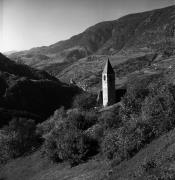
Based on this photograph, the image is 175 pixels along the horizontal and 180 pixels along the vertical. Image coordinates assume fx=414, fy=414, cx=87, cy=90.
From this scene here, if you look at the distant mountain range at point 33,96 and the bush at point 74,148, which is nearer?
the bush at point 74,148

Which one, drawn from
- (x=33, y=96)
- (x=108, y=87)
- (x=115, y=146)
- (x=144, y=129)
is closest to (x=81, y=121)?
(x=115, y=146)

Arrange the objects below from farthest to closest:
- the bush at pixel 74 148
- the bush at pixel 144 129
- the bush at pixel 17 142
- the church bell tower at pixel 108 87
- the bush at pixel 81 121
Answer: the church bell tower at pixel 108 87, the bush at pixel 17 142, the bush at pixel 81 121, the bush at pixel 74 148, the bush at pixel 144 129

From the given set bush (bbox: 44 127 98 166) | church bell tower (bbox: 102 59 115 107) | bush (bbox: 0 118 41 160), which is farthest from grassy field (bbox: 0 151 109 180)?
church bell tower (bbox: 102 59 115 107)

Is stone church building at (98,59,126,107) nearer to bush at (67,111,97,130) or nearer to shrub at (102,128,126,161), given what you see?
bush at (67,111,97,130)

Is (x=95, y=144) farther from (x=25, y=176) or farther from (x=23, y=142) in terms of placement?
(x=23, y=142)

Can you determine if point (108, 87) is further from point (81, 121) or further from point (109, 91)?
point (81, 121)

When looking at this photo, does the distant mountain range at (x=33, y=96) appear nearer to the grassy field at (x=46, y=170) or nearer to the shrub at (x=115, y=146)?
the grassy field at (x=46, y=170)

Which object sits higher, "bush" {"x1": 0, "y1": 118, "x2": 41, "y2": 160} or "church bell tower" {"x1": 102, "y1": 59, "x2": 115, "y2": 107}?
"church bell tower" {"x1": 102, "y1": 59, "x2": 115, "y2": 107}

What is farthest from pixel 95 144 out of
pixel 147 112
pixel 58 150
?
pixel 147 112

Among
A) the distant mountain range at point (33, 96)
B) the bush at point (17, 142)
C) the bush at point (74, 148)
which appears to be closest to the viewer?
the bush at point (74, 148)

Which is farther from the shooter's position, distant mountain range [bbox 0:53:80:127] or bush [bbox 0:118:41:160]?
distant mountain range [bbox 0:53:80:127]

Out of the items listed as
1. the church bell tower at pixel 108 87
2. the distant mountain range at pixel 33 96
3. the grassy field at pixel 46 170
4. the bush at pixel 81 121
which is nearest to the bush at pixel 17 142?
the grassy field at pixel 46 170
